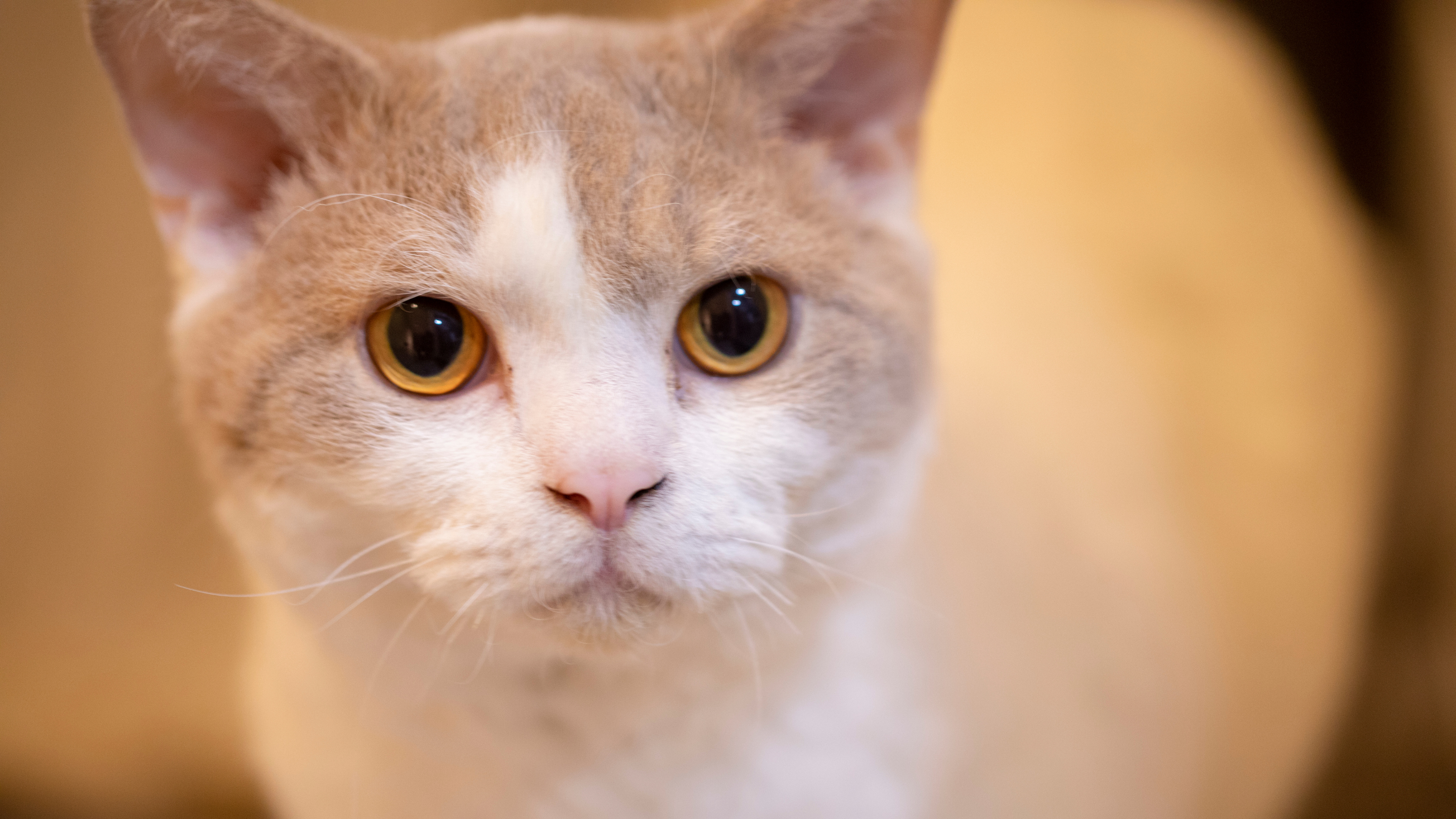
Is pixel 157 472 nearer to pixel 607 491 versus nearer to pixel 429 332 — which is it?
pixel 429 332

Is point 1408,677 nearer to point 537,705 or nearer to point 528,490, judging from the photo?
point 537,705

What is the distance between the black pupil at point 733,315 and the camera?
901mm

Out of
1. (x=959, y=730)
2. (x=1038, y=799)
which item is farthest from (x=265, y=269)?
(x=1038, y=799)

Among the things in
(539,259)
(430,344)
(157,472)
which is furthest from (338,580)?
(157,472)

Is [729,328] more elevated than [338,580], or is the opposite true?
[729,328]

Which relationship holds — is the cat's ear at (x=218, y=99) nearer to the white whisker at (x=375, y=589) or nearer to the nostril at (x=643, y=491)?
the white whisker at (x=375, y=589)

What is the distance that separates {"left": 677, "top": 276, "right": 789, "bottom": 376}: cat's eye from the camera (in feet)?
2.95

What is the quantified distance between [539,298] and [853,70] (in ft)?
1.53

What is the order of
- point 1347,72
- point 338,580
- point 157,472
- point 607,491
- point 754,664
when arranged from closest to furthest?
point 607,491, point 338,580, point 754,664, point 157,472, point 1347,72

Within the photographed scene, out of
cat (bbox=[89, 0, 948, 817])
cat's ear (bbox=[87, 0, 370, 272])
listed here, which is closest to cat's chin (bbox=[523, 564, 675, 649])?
cat (bbox=[89, 0, 948, 817])

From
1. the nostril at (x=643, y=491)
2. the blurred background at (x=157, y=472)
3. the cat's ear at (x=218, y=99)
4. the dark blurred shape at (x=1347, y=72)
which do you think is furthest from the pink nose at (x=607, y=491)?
the dark blurred shape at (x=1347, y=72)

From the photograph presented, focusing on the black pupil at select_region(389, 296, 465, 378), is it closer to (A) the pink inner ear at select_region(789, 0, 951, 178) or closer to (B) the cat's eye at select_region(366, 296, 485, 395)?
(B) the cat's eye at select_region(366, 296, 485, 395)

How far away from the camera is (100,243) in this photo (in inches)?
67.1

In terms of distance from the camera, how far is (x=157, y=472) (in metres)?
1.85
